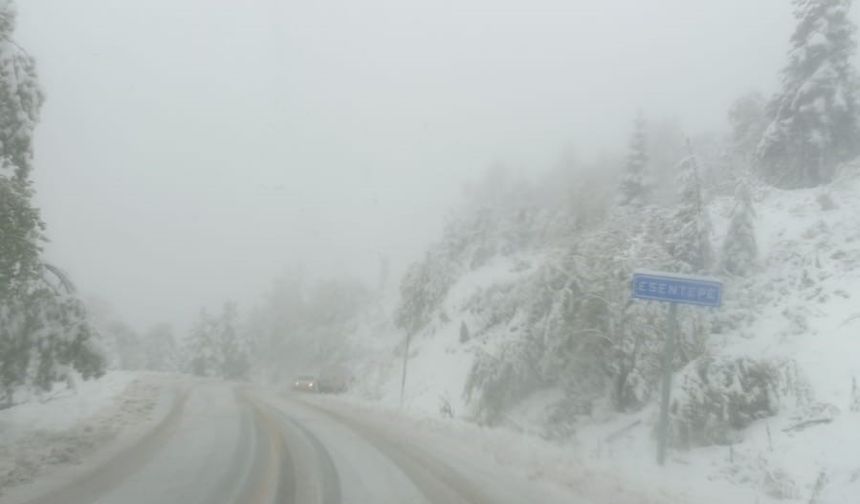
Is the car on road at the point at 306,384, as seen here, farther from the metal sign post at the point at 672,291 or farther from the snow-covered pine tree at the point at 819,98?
the metal sign post at the point at 672,291

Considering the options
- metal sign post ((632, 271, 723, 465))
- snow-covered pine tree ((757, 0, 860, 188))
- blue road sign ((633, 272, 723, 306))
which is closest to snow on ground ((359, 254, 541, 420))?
snow-covered pine tree ((757, 0, 860, 188))

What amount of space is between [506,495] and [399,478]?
1.92m

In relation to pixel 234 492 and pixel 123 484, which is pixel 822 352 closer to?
pixel 234 492

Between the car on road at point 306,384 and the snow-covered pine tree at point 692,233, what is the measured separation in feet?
96.2

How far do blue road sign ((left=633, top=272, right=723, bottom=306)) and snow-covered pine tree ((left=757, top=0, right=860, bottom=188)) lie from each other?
63.4ft

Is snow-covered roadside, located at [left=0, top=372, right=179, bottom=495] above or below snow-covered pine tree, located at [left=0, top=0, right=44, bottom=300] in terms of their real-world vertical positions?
below

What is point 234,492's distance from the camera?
9602 mm

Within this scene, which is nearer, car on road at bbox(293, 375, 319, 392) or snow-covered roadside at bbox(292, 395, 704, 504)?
→ snow-covered roadside at bbox(292, 395, 704, 504)

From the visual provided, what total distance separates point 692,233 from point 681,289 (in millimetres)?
9915

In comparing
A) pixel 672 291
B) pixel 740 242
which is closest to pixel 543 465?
pixel 672 291

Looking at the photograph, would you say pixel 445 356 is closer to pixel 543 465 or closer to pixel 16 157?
pixel 543 465

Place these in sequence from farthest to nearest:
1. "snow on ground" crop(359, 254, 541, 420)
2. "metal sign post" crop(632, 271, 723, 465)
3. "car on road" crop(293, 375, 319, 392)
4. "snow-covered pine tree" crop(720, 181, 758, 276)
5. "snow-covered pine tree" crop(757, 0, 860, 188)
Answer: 1. "car on road" crop(293, 375, 319, 392)
2. "snow on ground" crop(359, 254, 541, 420)
3. "snow-covered pine tree" crop(757, 0, 860, 188)
4. "snow-covered pine tree" crop(720, 181, 758, 276)
5. "metal sign post" crop(632, 271, 723, 465)

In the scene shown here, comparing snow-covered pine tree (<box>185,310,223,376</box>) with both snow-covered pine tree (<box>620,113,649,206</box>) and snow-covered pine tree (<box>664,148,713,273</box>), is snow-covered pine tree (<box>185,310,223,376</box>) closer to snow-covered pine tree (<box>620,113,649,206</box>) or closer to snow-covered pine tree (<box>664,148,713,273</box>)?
snow-covered pine tree (<box>620,113,649,206</box>)

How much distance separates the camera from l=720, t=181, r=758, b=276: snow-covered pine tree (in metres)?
22.1
